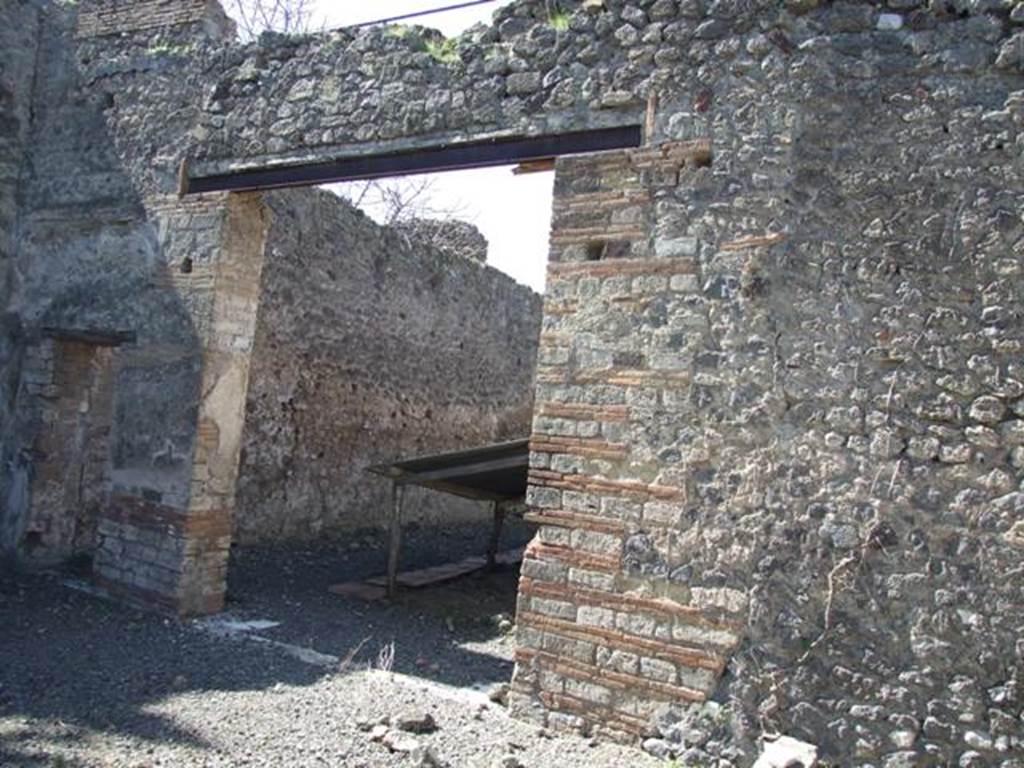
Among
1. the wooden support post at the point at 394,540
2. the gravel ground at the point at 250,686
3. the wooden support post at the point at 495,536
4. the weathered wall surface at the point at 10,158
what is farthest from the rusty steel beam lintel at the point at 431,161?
the wooden support post at the point at 495,536

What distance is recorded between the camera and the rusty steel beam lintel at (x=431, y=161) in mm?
5184

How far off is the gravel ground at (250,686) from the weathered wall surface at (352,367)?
2336 millimetres

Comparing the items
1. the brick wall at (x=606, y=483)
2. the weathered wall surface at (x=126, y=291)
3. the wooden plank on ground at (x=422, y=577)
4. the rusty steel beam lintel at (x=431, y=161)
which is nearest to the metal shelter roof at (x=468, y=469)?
the wooden plank on ground at (x=422, y=577)

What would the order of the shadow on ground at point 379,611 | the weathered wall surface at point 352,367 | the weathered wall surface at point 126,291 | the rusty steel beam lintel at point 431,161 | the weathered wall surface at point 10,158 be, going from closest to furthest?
the rusty steel beam lintel at point 431,161
the shadow on ground at point 379,611
the weathered wall surface at point 126,291
the weathered wall surface at point 10,158
the weathered wall surface at point 352,367

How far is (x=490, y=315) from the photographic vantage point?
14.4 meters

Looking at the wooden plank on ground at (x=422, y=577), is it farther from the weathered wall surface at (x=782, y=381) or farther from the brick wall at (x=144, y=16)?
the brick wall at (x=144, y=16)

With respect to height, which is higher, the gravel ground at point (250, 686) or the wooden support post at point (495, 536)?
the wooden support post at point (495, 536)

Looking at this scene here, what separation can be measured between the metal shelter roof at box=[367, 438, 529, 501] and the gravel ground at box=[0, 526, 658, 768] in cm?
118

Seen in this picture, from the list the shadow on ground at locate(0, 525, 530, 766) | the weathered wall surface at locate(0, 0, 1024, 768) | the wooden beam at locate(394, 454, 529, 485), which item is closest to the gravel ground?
the shadow on ground at locate(0, 525, 530, 766)

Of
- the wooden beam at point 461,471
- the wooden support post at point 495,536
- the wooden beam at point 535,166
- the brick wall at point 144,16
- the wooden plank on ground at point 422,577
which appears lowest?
the wooden plank on ground at point 422,577

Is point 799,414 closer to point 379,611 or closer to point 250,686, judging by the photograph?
point 250,686

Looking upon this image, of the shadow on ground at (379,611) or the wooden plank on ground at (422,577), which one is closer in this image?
the shadow on ground at (379,611)

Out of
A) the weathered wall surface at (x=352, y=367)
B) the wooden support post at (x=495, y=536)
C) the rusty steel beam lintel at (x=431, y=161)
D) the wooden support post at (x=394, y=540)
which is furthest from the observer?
the weathered wall surface at (x=352, y=367)

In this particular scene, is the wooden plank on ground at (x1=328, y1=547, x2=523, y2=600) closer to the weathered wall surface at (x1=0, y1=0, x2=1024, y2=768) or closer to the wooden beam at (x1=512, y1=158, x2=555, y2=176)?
the weathered wall surface at (x1=0, y1=0, x2=1024, y2=768)
